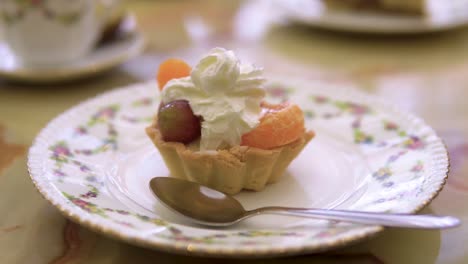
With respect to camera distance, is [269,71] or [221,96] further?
[269,71]

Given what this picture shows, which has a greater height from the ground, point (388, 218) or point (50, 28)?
point (50, 28)

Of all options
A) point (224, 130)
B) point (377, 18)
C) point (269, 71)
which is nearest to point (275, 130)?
point (224, 130)

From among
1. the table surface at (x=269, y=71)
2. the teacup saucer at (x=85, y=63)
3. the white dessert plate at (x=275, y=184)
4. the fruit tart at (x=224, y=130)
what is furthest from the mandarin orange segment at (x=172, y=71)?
the teacup saucer at (x=85, y=63)

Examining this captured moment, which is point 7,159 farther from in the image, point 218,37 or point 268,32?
point 268,32

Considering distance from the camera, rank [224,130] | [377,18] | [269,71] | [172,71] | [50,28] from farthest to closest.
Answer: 1. [377,18]
2. [269,71]
3. [50,28]
4. [172,71]
5. [224,130]

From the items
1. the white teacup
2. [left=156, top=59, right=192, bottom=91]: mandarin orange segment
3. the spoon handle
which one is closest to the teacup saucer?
the white teacup

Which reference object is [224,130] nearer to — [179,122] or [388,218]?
[179,122]

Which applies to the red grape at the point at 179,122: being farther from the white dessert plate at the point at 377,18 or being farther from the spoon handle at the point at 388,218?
the white dessert plate at the point at 377,18
